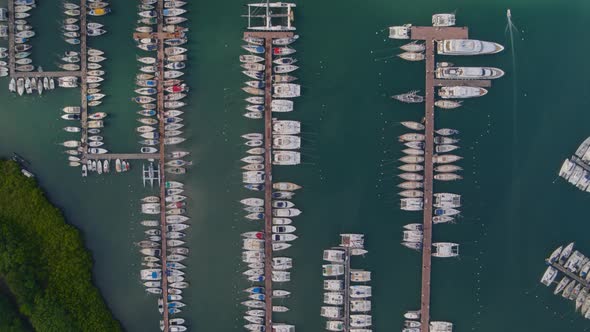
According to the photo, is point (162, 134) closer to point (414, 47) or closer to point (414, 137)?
point (414, 137)

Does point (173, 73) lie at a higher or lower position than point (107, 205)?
higher

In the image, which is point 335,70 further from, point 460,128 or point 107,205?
point 107,205

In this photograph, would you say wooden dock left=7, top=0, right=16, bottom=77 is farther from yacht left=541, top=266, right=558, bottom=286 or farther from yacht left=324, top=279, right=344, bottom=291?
yacht left=541, top=266, right=558, bottom=286

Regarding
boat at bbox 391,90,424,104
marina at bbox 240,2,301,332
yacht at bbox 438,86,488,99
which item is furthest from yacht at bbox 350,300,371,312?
yacht at bbox 438,86,488,99

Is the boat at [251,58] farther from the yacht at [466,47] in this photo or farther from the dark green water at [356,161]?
the yacht at [466,47]

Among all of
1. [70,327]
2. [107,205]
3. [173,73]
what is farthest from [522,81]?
[70,327]

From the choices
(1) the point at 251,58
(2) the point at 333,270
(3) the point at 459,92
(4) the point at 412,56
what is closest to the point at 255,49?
(1) the point at 251,58

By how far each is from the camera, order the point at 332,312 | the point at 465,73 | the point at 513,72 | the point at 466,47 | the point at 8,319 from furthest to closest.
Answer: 1. the point at 513,72
2. the point at 332,312
3. the point at 465,73
4. the point at 466,47
5. the point at 8,319
